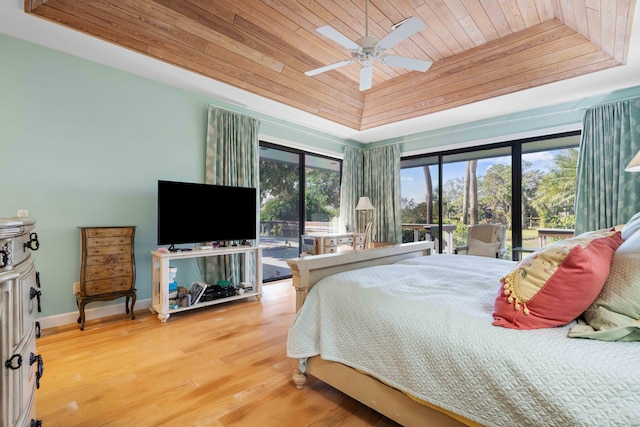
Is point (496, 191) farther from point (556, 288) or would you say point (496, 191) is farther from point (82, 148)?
point (82, 148)

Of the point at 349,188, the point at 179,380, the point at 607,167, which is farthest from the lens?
the point at 349,188

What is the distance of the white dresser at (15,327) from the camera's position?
2.51 ft

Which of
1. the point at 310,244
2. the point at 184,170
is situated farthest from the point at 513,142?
the point at 184,170

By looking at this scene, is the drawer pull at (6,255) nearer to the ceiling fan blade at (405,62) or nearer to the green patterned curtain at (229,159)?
the ceiling fan blade at (405,62)

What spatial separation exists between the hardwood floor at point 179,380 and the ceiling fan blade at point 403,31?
2.42 m

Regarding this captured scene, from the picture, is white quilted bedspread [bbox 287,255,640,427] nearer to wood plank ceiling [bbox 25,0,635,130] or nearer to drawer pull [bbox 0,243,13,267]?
drawer pull [bbox 0,243,13,267]

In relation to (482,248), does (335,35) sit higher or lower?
higher

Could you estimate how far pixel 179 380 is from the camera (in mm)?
1943

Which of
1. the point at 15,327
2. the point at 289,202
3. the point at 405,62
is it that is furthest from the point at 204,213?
the point at 15,327

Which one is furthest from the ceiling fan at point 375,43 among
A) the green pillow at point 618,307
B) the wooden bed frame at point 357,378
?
the green pillow at point 618,307

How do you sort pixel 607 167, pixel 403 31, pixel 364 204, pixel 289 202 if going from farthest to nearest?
pixel 364 204
pixel 289 202
pixel 607 167
pixel 403 31

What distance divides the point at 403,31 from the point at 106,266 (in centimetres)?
325

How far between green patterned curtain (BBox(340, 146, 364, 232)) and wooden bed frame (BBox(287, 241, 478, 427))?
3400 millimetres

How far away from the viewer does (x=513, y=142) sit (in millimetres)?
4484
